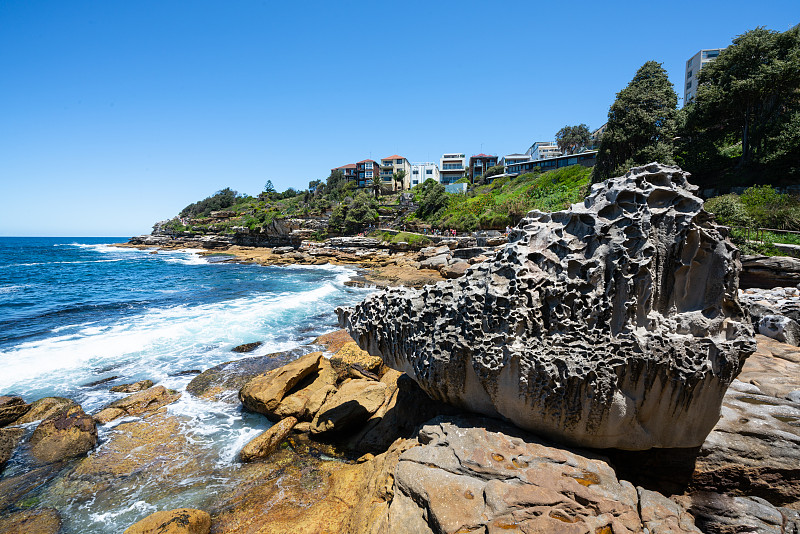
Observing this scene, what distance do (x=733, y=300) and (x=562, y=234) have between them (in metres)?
2.42

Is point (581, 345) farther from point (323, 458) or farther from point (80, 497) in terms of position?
point (80, 497)

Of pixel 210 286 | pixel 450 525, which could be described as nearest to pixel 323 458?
pixel 450 525

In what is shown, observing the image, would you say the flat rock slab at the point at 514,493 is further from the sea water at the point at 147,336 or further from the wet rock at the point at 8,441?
the wet rock at the point at 8,441

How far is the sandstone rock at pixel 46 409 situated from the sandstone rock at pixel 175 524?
6.03 m

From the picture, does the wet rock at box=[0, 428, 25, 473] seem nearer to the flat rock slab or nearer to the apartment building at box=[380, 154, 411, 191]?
the flat rock slab

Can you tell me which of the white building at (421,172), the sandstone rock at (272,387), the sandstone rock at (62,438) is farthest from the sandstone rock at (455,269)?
the white building at (421,172)

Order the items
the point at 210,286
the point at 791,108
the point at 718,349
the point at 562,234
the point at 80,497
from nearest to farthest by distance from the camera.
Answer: the point at 718,349 < the point at 562,234 < the point at 80,497 < the point at 791,108 < the point at 210,286

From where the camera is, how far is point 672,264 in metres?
5.08

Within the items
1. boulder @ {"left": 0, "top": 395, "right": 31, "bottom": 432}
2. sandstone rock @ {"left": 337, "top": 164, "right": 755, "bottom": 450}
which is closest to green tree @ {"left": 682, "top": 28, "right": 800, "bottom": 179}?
sandstone rock @ {"left": 337, "top": 164, "right": 755, "bottom": 450}

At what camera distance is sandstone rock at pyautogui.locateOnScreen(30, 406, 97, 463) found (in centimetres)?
797

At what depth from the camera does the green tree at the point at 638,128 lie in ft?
97.6

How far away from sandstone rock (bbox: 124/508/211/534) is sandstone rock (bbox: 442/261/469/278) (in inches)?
917

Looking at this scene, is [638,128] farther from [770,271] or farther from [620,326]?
[620,326]

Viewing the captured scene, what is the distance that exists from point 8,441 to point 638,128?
3983 cm
